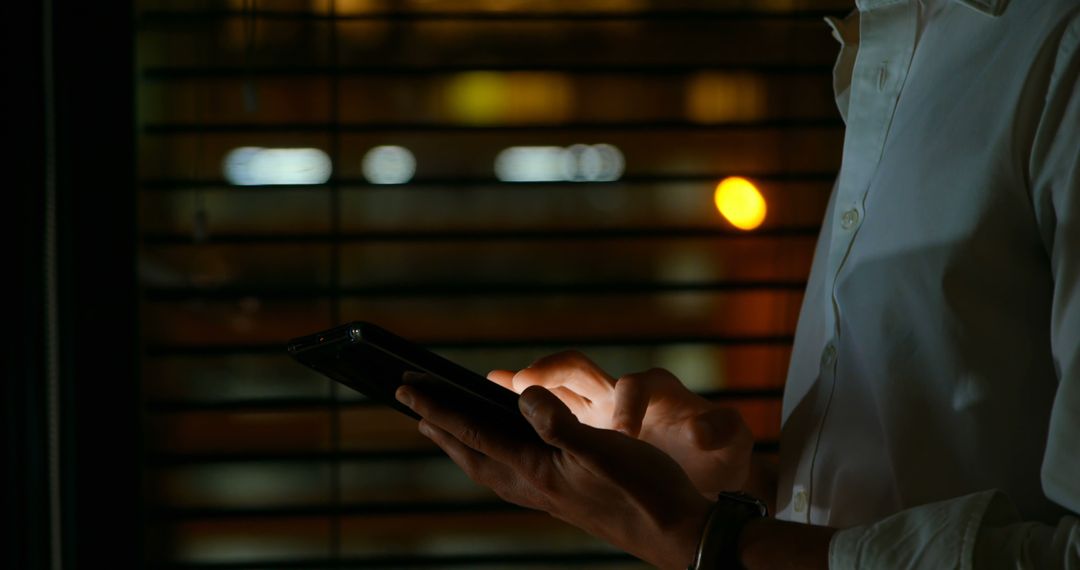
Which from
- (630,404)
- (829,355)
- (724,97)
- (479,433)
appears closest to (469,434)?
(479,433)

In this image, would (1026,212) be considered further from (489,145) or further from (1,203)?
(1,203)

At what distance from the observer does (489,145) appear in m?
3.32

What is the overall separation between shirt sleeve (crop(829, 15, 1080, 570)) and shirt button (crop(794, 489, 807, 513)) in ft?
1.12

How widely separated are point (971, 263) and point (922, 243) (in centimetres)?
7

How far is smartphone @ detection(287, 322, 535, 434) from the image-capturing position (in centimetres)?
124

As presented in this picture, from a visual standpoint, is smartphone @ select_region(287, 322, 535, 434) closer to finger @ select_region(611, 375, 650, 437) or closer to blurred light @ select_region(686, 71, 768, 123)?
finger @ select_region(611, 375, 650, 437)

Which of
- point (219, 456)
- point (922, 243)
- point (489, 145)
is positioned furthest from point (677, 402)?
point (219, 456)

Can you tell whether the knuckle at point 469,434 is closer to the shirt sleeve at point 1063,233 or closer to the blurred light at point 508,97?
the shirt sleeve at point 1063,233

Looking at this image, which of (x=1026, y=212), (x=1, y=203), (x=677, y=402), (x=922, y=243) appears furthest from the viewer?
(x=1, y=203)

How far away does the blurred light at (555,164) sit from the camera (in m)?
3.32

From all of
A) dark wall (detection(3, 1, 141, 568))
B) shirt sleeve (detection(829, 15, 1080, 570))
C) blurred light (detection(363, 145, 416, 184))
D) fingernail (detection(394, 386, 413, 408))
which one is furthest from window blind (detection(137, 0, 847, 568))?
shirt sleeve (detection(829, 15, 1080, 570))

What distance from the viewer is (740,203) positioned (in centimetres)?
338

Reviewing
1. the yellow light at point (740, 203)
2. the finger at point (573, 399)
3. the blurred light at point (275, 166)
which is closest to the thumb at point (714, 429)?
the finger at point (573, 399)

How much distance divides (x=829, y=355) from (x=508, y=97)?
2142mm
